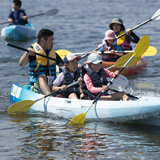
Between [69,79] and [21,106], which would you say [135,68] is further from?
[21,106]

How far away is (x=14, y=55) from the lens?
40.5 ft

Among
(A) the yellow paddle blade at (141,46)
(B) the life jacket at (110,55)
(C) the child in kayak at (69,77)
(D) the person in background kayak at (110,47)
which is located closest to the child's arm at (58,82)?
(C) the child in kayak at (69,77)

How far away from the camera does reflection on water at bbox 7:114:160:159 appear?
14.5 ft

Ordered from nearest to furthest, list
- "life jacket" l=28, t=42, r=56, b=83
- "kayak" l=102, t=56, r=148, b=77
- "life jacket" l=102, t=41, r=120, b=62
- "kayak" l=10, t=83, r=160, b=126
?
"kayak" l=10, t=83, r=160, b=126 < "life jacket" l=28, t=42, r=56, b=83 < "life jacket" l=102, t=41, r=120, b=62 < "kayak" l=102, t=56, r=148, b=77

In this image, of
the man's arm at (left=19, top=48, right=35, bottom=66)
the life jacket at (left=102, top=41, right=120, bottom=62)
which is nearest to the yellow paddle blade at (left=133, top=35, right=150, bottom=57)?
the man's arm at (left=19, top=48, right=35, bottom=66)

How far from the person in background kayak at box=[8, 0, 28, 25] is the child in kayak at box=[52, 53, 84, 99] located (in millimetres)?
7991

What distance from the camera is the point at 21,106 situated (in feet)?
20.0

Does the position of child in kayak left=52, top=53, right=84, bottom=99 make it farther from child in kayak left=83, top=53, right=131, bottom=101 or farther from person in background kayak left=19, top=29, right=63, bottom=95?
person in background kayak left=19, top=29, right=63, bottom=95

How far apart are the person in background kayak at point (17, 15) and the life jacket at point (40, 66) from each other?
286 inches

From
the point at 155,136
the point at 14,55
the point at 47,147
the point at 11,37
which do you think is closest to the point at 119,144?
the point at 155,136


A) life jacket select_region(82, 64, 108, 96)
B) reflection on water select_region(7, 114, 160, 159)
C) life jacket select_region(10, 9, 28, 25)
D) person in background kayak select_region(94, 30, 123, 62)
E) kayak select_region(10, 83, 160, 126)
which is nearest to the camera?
reflection on water select_region(7, 114, 160, 159)

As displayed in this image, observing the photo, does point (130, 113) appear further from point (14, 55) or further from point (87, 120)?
point (14, 55)

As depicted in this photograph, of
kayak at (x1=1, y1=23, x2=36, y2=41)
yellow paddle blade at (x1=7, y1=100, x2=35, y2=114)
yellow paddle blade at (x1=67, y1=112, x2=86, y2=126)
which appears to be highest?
kayak at (x1=1, y1=23, x2=36, y2=41)

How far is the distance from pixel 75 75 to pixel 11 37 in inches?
360
